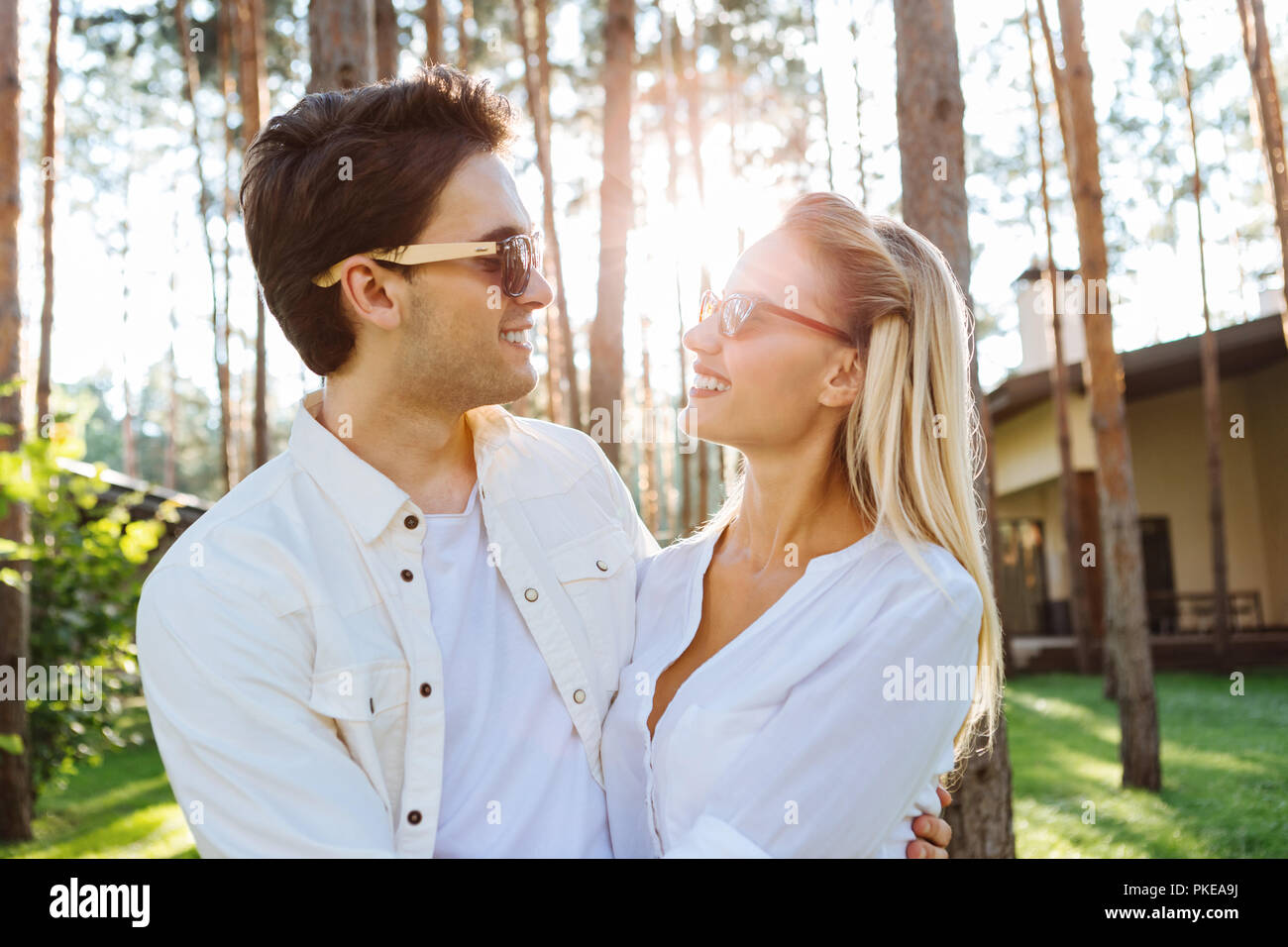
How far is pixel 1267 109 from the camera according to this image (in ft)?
41.4

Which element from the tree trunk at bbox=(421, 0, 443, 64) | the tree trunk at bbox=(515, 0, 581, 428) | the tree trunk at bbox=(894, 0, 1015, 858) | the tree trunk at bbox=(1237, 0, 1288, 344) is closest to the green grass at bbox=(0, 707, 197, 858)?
the tree trunk at bbox=(894, 0, 1015, 858)

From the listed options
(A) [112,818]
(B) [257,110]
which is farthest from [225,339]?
(A) [112,818]

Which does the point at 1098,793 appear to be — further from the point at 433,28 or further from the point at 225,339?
the point at 225,339

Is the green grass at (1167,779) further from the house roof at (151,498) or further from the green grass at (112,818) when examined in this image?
the house roof at (151,498)

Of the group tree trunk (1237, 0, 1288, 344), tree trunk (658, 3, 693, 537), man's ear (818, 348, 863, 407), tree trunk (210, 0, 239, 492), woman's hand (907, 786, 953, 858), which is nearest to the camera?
woman's hand (907, 786, 953, 858)

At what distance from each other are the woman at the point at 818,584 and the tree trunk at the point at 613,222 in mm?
6377

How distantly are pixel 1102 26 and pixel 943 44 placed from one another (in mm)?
25566

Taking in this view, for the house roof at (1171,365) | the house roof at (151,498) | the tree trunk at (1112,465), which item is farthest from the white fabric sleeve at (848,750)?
the house roof at (1171,365)

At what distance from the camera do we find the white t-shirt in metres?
2.54

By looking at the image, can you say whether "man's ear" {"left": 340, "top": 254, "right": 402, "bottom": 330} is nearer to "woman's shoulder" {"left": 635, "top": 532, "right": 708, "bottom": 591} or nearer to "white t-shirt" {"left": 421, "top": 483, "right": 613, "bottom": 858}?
"white t-shirt" {"left": 421, "top": 483, "right": 613, "bottom": 858}

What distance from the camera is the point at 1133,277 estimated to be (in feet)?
109

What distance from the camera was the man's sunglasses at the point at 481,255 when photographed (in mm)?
2963
